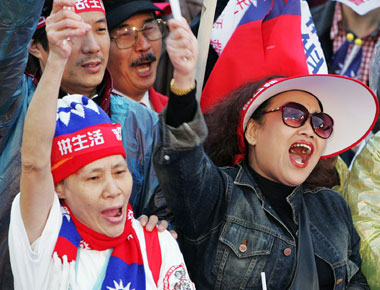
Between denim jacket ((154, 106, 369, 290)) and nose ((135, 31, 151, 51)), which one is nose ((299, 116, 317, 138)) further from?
nose ((135, 31, 151, 51))

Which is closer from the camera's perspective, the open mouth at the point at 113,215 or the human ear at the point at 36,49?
the open mouth at the point at 113,215

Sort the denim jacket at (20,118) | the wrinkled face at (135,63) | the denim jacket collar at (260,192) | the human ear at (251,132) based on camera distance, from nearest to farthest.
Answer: the denim jacket at (20,118)
the denim jacket collar at (260,192)
the human ear at (251,132)
the wrinkled face at (135,63)

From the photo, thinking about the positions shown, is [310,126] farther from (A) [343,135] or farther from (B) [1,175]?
(B) [1,175]

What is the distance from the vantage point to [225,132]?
11.6 ft

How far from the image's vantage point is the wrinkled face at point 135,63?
423cm

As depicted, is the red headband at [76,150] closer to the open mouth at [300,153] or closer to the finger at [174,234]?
the finger at [174,234]

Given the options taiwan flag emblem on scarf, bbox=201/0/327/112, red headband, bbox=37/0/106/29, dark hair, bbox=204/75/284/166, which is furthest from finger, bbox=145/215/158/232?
red headband, bbox=37/0/106/29

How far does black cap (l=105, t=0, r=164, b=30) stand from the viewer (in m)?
4.12

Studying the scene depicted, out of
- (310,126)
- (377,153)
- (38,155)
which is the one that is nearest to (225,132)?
(310,126)

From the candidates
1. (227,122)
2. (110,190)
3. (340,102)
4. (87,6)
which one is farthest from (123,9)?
(110,190)

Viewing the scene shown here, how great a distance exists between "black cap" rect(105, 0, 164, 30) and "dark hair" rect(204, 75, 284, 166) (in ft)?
2.77

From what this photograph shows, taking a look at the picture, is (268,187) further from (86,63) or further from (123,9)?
(123,9)

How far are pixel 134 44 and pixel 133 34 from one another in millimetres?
56

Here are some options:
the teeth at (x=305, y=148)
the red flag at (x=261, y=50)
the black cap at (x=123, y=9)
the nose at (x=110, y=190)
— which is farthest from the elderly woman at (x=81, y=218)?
the black cap at (x=123, y=9)
